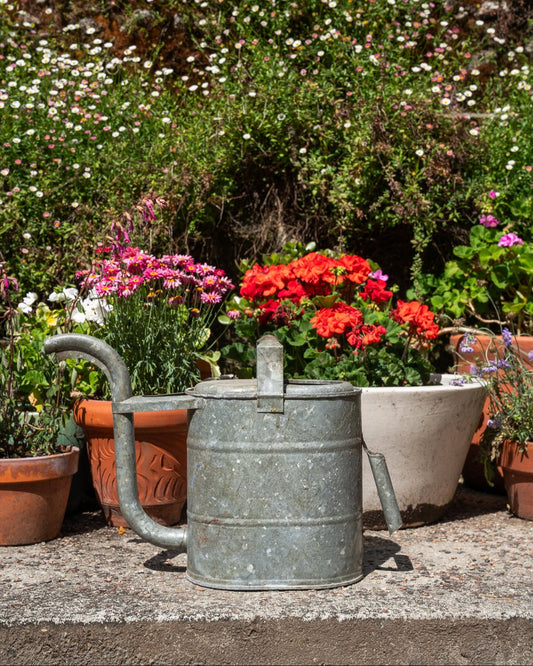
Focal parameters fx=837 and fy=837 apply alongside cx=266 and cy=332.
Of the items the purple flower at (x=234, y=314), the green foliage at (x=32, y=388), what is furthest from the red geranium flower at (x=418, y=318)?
the green foliage at (x=32, y=388)

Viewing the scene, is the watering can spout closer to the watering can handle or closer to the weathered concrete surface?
the weathered concrete surface

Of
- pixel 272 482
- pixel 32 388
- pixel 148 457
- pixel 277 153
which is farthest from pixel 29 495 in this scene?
pixel 277 153

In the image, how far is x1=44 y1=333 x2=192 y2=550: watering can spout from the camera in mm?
2342

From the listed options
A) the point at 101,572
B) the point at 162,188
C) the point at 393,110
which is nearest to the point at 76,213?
the point at 162,188

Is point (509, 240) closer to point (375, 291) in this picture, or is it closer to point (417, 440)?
point (375, 291)

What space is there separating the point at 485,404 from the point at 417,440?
62 centimetres

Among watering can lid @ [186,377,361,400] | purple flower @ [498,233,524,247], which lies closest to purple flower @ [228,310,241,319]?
watering can lid @ [186,377,361,400]

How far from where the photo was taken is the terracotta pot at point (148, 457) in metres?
2.82

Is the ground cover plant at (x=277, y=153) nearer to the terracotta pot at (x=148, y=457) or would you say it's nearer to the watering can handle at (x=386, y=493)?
the terracotta pot at (x=148, y=457)

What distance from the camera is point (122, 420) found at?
2.34 metres

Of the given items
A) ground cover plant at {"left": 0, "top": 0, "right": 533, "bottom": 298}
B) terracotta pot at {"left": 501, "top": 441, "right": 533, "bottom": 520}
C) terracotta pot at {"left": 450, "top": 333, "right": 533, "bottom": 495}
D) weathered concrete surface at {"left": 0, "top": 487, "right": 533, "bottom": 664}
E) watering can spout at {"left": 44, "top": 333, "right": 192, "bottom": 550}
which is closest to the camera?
weathered concrete surface at {"left": 0, "top": 487, "right": 533, "bottom": 664}

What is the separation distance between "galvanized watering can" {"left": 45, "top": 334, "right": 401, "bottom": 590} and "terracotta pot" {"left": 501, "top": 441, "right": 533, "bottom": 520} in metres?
0.98

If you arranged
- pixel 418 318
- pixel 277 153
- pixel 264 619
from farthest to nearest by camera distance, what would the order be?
pixel 277 153
pixel 418 318
pixel 264 619

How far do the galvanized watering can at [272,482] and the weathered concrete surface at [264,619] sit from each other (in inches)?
2.5
